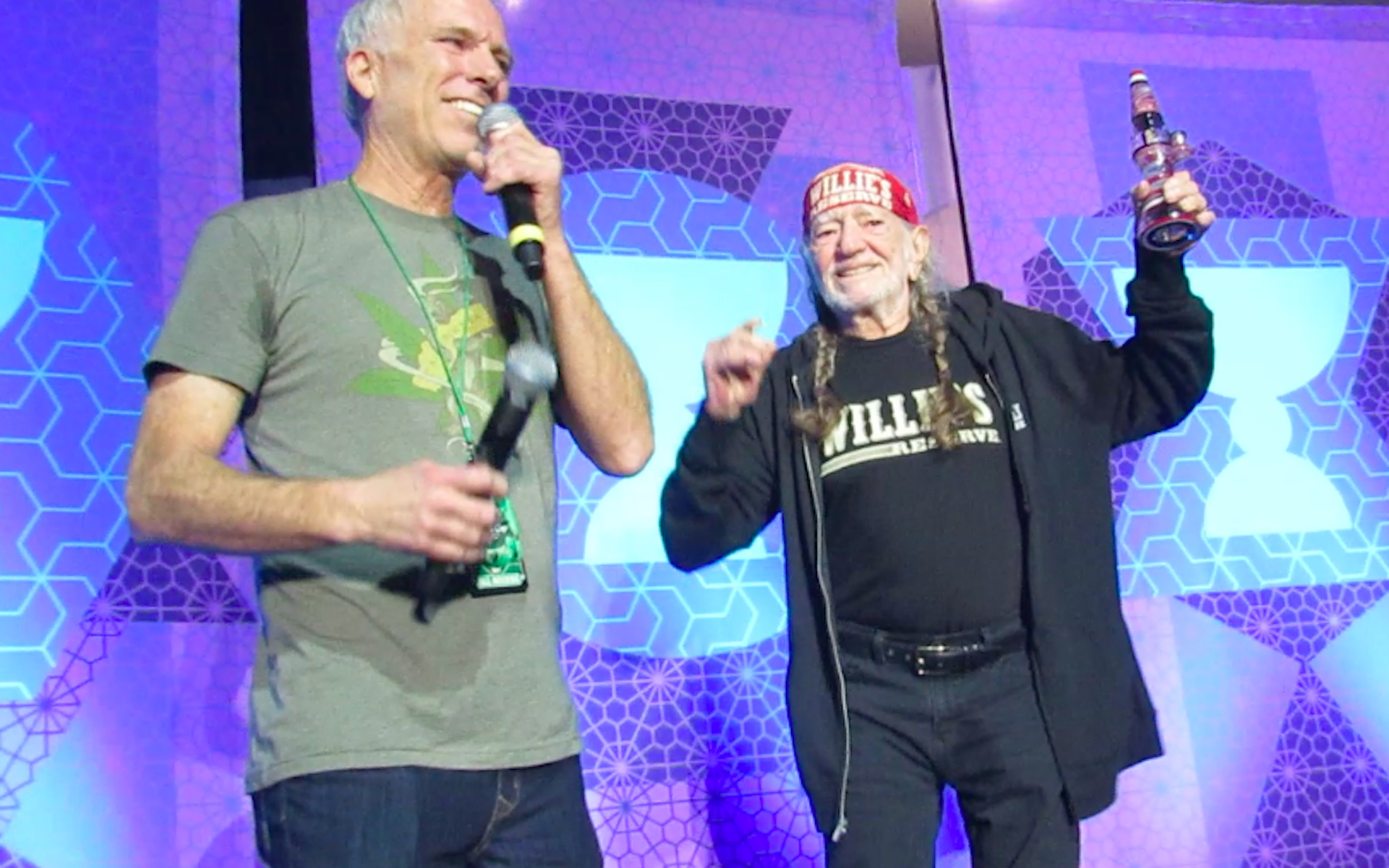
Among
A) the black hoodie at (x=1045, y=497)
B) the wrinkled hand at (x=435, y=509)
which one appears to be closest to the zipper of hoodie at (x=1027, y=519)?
the black hoodie at (x=1045, y=497)

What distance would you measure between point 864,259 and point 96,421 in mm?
1290

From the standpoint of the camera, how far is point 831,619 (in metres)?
1.84

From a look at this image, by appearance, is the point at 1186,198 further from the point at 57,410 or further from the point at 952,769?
the point at 57,410

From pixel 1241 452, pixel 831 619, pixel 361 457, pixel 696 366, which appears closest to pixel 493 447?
pixel 361 457

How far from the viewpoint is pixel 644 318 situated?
2514 mm

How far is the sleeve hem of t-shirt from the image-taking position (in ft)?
3.76

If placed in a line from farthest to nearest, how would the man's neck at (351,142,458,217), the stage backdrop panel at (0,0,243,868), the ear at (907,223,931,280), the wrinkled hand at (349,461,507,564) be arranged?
the ear at (907,223,931,280)
the stage backdrop panel at (0,0,243,868)
the man's neck at (351,142,458,217)
the wrinkled hand at (349,461,507,564)

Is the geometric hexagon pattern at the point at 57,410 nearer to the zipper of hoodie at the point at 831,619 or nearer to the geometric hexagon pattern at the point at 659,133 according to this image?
the geometric hexagon pattern at the point at 659,133

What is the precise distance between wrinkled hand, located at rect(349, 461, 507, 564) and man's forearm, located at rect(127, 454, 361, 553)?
Answer: 0.08ft

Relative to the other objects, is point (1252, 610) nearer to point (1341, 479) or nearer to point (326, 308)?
point (1341, 479)

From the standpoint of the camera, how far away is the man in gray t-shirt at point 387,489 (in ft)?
3.56

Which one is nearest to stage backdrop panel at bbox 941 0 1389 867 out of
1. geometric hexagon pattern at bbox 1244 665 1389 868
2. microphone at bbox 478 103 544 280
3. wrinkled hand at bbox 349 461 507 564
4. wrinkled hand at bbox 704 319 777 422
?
geometric hexagon pattern at bbox 1244 665 1389 868

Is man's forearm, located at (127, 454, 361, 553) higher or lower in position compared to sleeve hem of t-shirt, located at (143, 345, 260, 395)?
lower

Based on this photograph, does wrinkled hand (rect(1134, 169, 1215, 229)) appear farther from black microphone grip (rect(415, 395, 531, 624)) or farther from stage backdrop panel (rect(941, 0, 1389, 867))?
black microphone grip (rect(415, 395, 531, 624))
